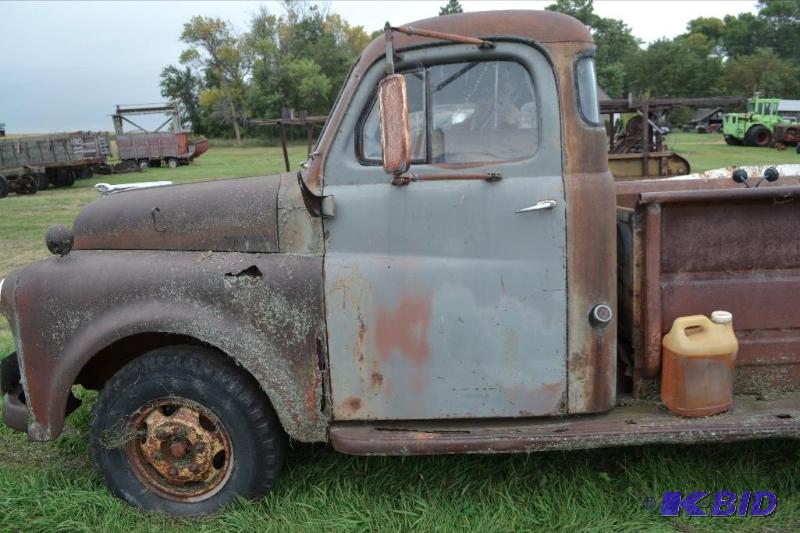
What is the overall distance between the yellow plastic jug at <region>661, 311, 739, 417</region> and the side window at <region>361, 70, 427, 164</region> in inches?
53.2

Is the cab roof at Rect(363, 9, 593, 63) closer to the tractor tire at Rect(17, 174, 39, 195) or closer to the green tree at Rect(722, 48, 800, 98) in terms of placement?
the tractor tire at Rect(17, 174, 39, 195)

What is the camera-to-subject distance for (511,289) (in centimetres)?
286

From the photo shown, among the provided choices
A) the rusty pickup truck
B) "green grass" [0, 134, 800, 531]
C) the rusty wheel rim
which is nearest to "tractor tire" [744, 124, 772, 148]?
"green grass" [0, 134, 800, 531]

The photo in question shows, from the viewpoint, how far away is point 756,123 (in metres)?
28.5

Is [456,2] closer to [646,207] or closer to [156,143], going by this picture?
[156,143]

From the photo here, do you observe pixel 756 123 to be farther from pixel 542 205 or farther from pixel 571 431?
pixel 571 431

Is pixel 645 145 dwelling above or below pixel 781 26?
below

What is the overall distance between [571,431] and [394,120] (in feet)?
4.85

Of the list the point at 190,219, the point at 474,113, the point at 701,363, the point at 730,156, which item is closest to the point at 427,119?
the point at 474,113

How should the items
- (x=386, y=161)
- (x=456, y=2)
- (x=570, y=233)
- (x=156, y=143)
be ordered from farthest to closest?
(x=456, y=2), (x=156, y=143), (x=570, y=233), (x=386, y=161)

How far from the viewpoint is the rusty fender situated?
295 cm

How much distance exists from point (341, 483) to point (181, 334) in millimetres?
1105

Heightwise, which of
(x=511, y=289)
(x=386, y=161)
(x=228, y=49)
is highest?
(x=228, y=49)

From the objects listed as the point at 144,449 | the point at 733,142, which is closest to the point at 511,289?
the point at 144,449
